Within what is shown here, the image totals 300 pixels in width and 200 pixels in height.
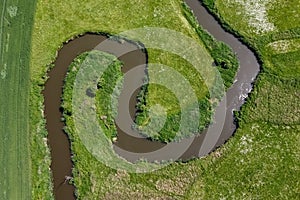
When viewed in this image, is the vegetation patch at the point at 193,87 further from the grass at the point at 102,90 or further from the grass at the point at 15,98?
the grass at the point at 15,98

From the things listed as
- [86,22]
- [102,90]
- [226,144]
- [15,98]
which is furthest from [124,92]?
[226,144]

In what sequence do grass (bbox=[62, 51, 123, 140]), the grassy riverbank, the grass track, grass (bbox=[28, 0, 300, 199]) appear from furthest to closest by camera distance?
the grassy riverbank, grass (bbox=[62, 51, 123, 140]), grass (bbox=[28, 0, 300, 199]), the grass track

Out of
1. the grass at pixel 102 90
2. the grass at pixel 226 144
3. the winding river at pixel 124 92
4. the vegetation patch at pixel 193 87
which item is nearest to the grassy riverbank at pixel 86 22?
the grass at pixel 226 144

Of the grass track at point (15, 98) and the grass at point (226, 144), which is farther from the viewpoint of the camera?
the grass at point (226, 144)

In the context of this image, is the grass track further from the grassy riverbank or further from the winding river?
the winding river

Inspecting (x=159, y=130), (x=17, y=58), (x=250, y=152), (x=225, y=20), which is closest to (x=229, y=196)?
(x=250, y=152)

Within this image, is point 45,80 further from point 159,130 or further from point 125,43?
point 159,130

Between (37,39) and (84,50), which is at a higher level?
(37,39)

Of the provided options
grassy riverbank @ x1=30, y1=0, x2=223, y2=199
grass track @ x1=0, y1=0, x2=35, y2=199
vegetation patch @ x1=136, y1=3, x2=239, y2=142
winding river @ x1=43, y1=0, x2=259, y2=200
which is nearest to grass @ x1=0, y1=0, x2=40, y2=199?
grass track @ x1=0, y1=0, x2=35, y2=199
